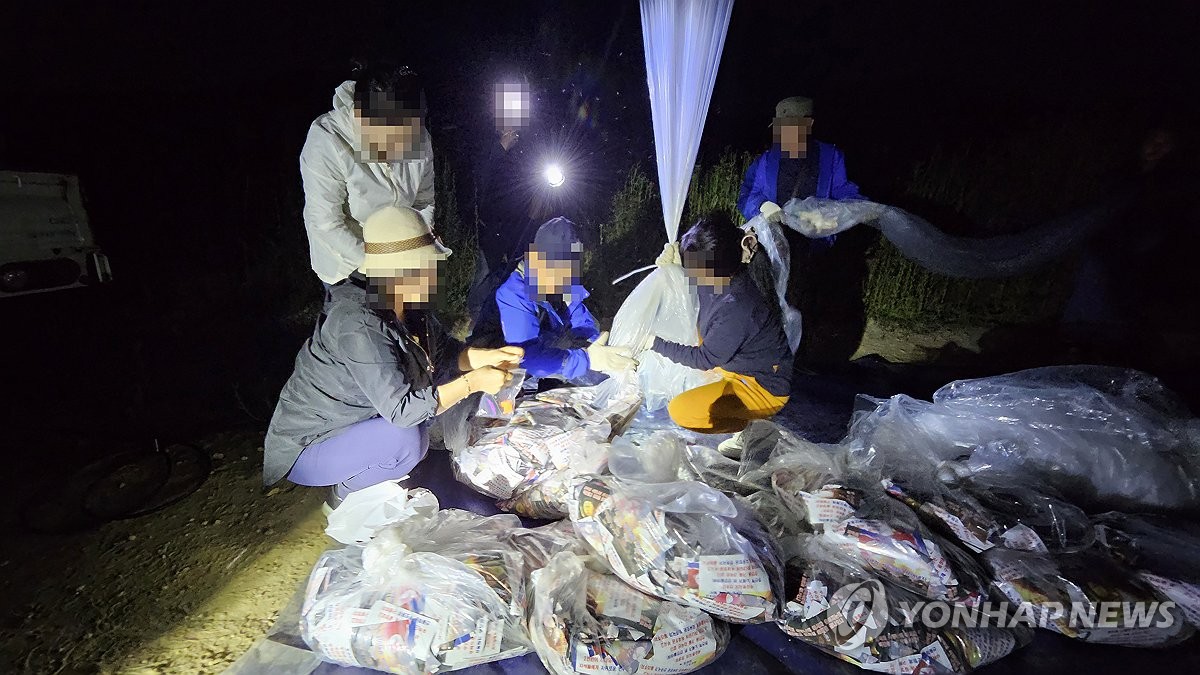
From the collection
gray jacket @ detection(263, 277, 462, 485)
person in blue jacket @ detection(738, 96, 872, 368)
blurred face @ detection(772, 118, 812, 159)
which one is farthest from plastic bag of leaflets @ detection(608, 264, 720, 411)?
blurred face @ detection(772, 118, 812, 159)

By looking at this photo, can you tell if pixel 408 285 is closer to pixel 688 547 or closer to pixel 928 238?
pixel 688 547

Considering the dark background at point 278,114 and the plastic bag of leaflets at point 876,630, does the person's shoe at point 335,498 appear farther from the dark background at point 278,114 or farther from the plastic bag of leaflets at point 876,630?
the plastic bag of leaflets at point 876,630

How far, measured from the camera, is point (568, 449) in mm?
2064

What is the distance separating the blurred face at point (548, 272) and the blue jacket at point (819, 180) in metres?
1.37

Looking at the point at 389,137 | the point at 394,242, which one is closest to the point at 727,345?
the point at 394,242

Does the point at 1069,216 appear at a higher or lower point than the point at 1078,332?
higher

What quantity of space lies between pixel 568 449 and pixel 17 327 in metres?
3.39

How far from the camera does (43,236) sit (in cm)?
276

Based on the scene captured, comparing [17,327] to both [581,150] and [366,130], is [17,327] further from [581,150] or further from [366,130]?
[581,150]

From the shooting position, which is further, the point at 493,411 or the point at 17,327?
the point at 17,327

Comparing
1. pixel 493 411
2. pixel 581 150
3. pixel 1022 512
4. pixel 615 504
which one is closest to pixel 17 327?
pixel 493 411

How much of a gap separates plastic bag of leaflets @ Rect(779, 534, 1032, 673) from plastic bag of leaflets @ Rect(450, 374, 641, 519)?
0.80m

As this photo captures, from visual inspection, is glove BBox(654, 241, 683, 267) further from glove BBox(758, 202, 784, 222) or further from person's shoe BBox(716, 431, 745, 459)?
person's shoe BBox(716, 431, 745, 459)

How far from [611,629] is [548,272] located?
142 cm
